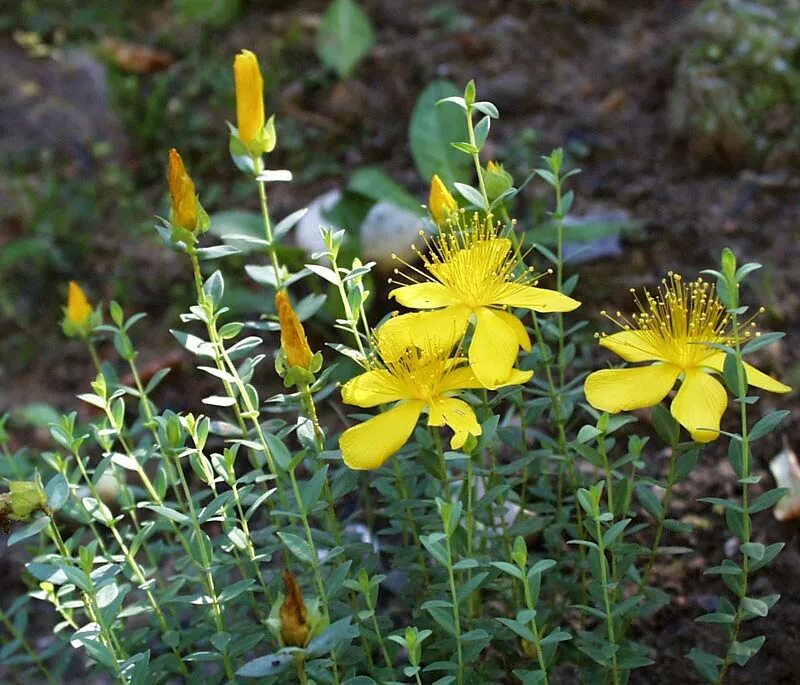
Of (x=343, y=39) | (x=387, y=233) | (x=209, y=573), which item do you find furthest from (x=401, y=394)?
(x=343, y=39)

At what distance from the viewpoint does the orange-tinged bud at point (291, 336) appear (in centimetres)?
133

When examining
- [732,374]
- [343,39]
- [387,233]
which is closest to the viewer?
[732,374]

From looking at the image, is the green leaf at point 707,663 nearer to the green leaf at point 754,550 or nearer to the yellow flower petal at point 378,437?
the green leaf at point 754,550

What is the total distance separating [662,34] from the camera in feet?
11.0

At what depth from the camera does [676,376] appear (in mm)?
1443

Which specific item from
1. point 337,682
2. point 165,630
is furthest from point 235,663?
point 337,682

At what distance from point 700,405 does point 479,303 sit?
326 millimetres

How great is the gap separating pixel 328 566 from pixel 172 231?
0.65 metres

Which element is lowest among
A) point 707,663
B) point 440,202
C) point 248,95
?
point 707,663

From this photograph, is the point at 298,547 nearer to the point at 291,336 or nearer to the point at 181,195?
the point at 291,336

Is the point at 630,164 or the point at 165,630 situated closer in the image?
the point at 165,630

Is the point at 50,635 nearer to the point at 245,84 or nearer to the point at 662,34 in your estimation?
the point at 245,84

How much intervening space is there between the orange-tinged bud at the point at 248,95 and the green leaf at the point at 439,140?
138 cm

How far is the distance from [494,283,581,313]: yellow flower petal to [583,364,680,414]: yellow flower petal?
111 millimetres
